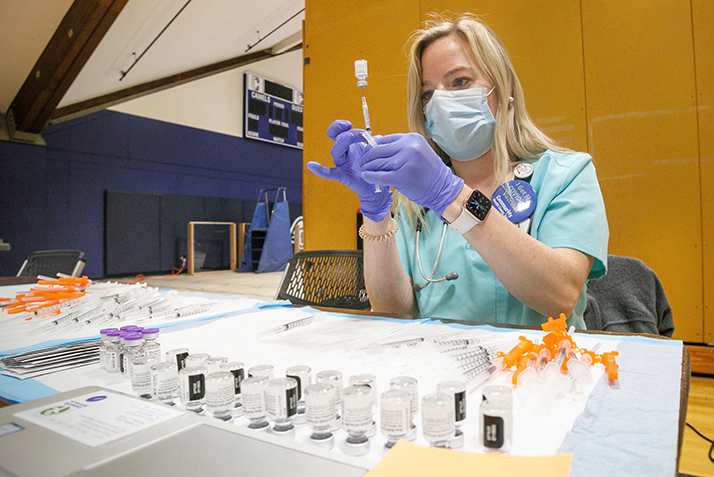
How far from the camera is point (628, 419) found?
402mm

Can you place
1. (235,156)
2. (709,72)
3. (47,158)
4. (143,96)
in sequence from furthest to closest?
(235,156) → (143,96) → (47,158) → (709,72)

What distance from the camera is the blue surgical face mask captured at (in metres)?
1.14

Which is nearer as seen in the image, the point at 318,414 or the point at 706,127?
the point at 318,414

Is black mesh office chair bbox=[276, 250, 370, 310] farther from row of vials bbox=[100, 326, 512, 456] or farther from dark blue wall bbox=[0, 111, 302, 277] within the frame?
dark blue wall bbox=[0, 111, 302, 277]

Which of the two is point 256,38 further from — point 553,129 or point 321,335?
point 321,335

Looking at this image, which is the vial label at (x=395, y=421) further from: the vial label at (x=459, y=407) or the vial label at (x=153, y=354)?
the vial label at (x=153, y=354)

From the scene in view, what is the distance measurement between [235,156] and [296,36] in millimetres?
2408

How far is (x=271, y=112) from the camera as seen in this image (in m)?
8.51

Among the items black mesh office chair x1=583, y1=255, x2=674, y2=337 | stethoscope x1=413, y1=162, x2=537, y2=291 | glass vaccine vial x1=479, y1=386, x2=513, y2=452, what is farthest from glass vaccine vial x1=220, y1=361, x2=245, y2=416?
black mesh office chair x1=583, y1=255, x2=674, y2=337

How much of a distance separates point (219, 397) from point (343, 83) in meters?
3.03

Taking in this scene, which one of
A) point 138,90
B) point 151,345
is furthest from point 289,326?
point 138,90

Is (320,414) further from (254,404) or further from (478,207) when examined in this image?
(478,207)

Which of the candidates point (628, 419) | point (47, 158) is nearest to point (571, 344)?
point (628, 419)

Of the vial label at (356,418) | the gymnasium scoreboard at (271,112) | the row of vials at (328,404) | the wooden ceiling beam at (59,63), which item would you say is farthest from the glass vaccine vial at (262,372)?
the gymnasium scoreboard at (271,112)
